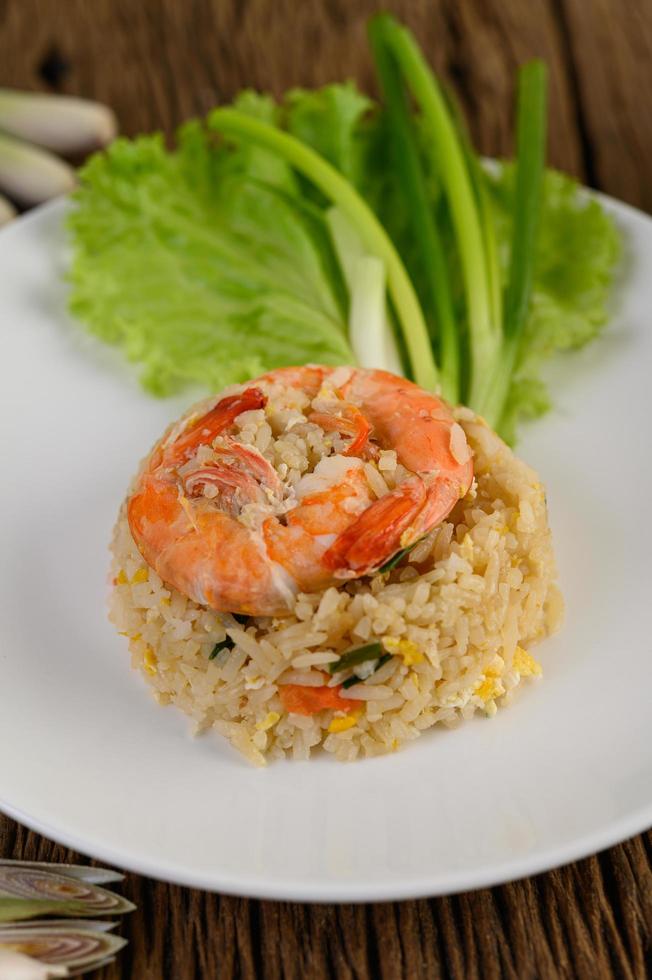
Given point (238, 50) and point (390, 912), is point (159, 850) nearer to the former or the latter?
point (390, 912)

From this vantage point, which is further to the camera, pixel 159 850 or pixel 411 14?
pixel 411 14

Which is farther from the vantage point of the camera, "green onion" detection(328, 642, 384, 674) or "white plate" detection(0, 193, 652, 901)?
"green onion" detection(328, 642, 384, 674)

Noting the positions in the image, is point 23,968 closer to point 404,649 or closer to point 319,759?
point 319,759

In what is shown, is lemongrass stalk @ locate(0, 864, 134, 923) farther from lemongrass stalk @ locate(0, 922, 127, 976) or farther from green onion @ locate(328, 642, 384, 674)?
green onion @ locate(328, 642, 384, 674)

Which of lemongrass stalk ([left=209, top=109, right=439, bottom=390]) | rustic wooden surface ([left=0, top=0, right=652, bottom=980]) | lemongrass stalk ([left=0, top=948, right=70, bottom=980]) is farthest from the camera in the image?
rustic wooden surface ([left=0, top=0, right=652, bottom=980])

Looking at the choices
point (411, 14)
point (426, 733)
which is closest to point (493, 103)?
point (411, 14)

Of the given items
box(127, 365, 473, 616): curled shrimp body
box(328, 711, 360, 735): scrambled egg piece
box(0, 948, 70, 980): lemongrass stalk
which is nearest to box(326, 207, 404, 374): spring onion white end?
box(127, 365, 473, 616): curled shrimp body

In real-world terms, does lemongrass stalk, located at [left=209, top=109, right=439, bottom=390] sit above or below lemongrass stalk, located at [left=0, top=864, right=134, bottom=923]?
above
